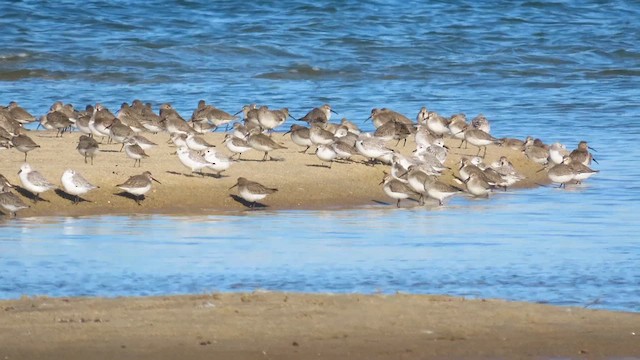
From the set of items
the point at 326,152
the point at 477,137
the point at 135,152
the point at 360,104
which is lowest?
the point at 360,104

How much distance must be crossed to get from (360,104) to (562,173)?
8983 millimetres

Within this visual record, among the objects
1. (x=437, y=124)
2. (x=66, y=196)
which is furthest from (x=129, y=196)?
(x=437, y=124)

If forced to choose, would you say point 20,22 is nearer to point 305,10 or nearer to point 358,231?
point 305,10

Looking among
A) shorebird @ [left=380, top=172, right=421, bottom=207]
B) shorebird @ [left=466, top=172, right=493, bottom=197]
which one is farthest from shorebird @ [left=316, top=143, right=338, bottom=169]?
shorebird @ [left=466, top=172, right=493, bottom=197]

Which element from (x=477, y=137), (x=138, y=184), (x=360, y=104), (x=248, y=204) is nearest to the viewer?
(x=138, y=184)

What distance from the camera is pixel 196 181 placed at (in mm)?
16641

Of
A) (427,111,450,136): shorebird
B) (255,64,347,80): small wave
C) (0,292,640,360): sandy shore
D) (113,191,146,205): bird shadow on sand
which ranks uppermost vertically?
(0,292,640,360): sandy shore

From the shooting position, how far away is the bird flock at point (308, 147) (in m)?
15.8

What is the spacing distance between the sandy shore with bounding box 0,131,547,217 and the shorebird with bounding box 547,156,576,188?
476 millimetres

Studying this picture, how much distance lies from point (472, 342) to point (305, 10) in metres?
36.7

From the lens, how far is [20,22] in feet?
135

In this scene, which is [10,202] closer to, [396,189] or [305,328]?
[396,189]

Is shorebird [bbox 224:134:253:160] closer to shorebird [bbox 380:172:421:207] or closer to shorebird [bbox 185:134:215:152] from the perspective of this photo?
shorebird [bbox 185:134:215:152]

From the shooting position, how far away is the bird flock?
1579 cm
